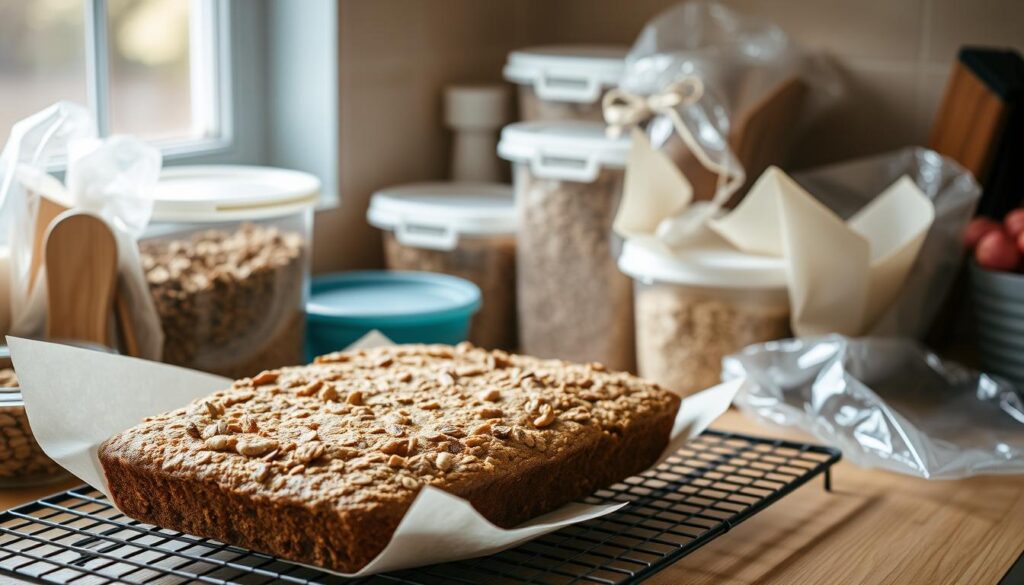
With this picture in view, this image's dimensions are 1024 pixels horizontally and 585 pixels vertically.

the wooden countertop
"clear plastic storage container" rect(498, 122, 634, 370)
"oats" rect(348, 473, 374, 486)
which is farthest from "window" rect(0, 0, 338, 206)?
"oats" rect(348, 473, 374, 486)

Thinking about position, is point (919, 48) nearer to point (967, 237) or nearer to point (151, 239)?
point (967, 237)

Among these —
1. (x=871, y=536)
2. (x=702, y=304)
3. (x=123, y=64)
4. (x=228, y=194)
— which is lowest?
(x=871, y=536)

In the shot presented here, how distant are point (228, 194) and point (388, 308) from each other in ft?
0.76

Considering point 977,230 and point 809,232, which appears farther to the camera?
point 977,230

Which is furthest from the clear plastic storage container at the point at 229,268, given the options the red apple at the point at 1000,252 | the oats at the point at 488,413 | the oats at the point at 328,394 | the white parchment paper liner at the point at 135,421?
the red apple at the point at 1000,252

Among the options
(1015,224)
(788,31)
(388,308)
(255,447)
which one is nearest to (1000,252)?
(1015,224)

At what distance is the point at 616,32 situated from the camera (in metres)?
1.73

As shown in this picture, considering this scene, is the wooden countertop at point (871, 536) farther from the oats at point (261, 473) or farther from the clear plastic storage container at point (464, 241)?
the clear plastic storage container at point (464, 241)

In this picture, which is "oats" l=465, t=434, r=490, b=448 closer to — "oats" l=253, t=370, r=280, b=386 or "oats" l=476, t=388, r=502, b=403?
"oats" l=476, t=388, r=502, b=403

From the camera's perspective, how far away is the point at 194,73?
147 centimetres

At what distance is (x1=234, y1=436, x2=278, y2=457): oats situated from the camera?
800 millimetres

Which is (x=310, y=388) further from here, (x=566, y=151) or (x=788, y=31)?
(x=788, y=31)

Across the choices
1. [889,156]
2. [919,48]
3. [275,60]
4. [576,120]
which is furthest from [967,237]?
→ [275,60]

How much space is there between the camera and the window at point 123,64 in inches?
49.8
